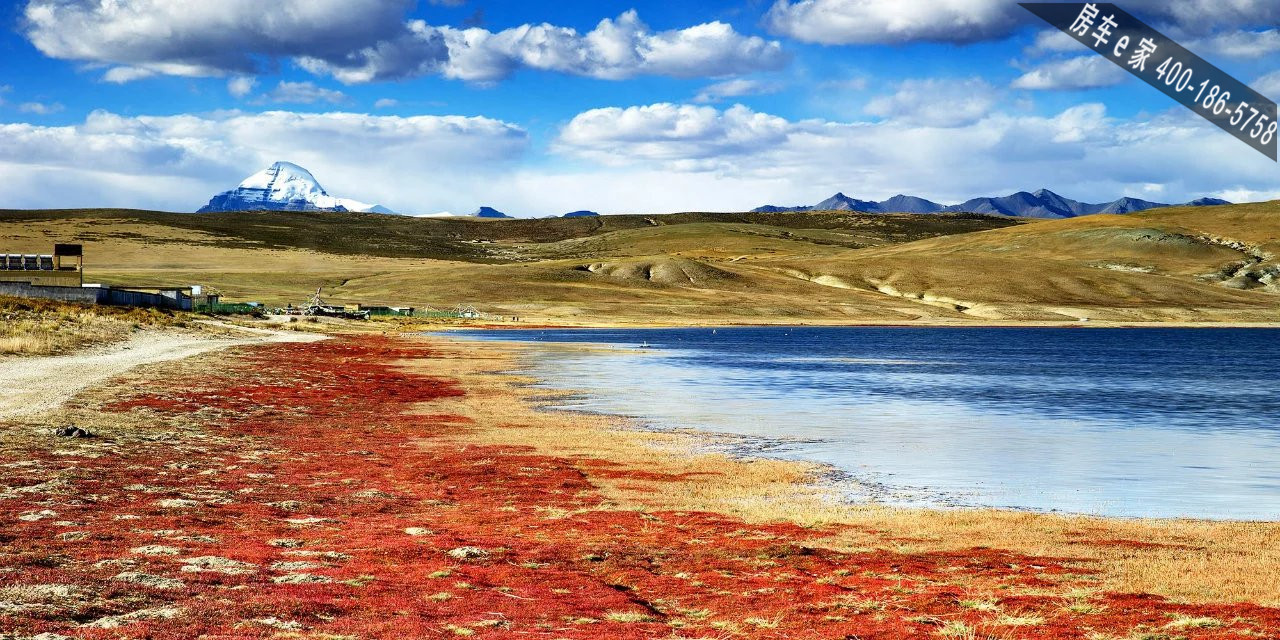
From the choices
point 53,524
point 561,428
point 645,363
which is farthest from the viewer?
point 645,363

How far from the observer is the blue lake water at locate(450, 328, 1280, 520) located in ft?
73.3

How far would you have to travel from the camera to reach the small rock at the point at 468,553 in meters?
14.3

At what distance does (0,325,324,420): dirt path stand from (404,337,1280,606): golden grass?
447 inches

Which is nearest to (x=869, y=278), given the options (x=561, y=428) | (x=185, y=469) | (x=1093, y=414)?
(x=1093, y=414)

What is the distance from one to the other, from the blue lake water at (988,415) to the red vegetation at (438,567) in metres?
6.30

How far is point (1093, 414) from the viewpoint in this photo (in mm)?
40281

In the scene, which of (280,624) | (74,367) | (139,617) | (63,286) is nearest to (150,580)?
(139,617)

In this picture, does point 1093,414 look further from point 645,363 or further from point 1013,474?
point 645,363

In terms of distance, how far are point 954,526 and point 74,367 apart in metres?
34.3

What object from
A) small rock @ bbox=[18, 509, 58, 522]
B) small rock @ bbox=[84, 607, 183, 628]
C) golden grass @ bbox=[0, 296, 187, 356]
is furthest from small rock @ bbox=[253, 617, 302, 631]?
golden grass @ bbox=[0, 296, 187, 356]

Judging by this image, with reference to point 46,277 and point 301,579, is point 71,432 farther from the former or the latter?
point 46,277

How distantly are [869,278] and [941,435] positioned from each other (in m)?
A: 169

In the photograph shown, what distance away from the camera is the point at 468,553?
14445 millimetres

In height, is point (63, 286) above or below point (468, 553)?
above
